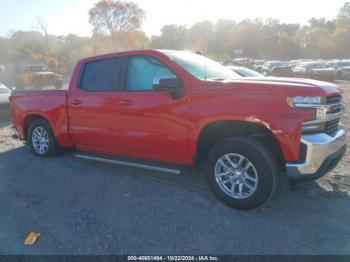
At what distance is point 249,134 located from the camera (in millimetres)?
3850

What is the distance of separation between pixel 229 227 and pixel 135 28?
195 feet

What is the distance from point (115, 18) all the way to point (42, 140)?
55.6 meters

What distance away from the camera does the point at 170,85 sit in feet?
12.7

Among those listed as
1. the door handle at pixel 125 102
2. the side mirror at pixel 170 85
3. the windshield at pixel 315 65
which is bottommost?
the windshield at pixel 315 65

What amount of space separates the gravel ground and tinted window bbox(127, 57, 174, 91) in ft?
4.56

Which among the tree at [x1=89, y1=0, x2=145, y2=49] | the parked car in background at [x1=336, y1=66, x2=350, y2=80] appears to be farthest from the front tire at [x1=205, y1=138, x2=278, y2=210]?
the tree at [x1=89, y1=0, x2=145, y2=49]

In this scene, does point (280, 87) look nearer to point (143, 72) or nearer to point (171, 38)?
point (143, 72)

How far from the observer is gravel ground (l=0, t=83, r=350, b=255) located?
3109 mm

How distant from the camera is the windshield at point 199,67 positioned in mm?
4191

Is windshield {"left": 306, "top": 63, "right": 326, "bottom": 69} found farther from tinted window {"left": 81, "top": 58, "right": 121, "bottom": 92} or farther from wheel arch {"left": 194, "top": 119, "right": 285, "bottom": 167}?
wheel arch {"left": 194, "top": 119, "right": 285, "bottom": 167}

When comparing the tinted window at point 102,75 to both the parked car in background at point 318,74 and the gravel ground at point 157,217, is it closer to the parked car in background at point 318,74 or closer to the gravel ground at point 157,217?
the gravel ground at point 157,217

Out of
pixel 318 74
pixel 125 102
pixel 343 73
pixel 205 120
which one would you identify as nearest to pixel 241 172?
pixel 205 120

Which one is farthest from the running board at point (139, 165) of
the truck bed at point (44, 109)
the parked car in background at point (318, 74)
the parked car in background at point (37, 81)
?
the parked car in background at point (318, 74)

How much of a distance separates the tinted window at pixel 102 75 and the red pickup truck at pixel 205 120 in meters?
0.02
